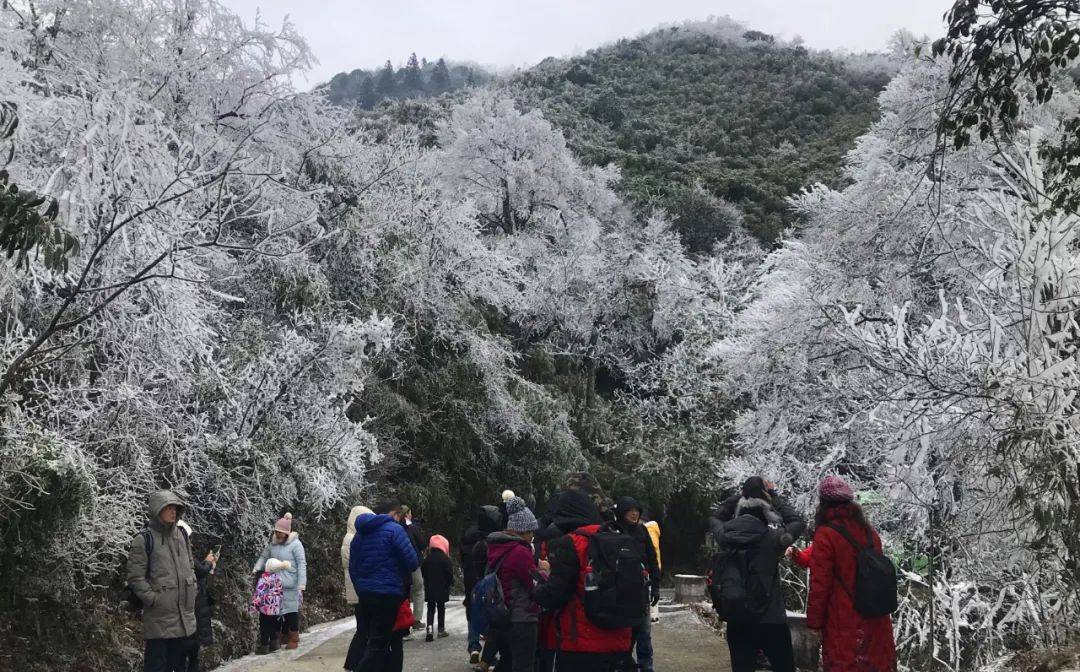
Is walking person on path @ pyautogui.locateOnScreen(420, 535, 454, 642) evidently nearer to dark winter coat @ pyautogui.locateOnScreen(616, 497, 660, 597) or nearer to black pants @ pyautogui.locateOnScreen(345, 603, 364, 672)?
dark winter coat @ pyautogui.locateOnScreen(616, 497, 660, 597)

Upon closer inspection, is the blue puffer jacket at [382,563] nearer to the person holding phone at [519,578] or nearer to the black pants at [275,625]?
the person holding phone at [519,578]

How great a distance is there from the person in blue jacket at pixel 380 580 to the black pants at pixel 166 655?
1.32 metres

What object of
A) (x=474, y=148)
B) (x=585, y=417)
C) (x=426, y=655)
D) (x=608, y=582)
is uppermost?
(x=474, y=148)

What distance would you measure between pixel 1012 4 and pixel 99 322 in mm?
8804

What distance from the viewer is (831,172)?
53.4 metres

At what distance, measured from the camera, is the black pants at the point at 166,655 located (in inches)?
258

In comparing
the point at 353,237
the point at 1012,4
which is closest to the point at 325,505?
the point at 353,237

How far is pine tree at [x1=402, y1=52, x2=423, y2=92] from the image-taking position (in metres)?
128

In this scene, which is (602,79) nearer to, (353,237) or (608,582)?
(353,237)

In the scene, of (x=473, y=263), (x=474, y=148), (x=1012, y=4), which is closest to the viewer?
(x=1012, y=4)

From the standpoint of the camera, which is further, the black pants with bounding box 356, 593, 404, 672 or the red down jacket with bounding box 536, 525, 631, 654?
the black pants with bounding box 356, 593, 404, 672

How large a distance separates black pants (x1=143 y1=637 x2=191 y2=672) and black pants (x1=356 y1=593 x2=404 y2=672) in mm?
1296

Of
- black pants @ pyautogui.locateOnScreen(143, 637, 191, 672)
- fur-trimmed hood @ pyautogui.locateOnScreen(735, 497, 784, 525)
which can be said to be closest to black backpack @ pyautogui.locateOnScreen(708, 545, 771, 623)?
fur-trimmed hood @ pyautogui.locateOnScreen(735, 497, 784, 525)

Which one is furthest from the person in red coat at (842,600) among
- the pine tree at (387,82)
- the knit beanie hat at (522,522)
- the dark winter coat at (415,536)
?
the pine tree at (387,82)
